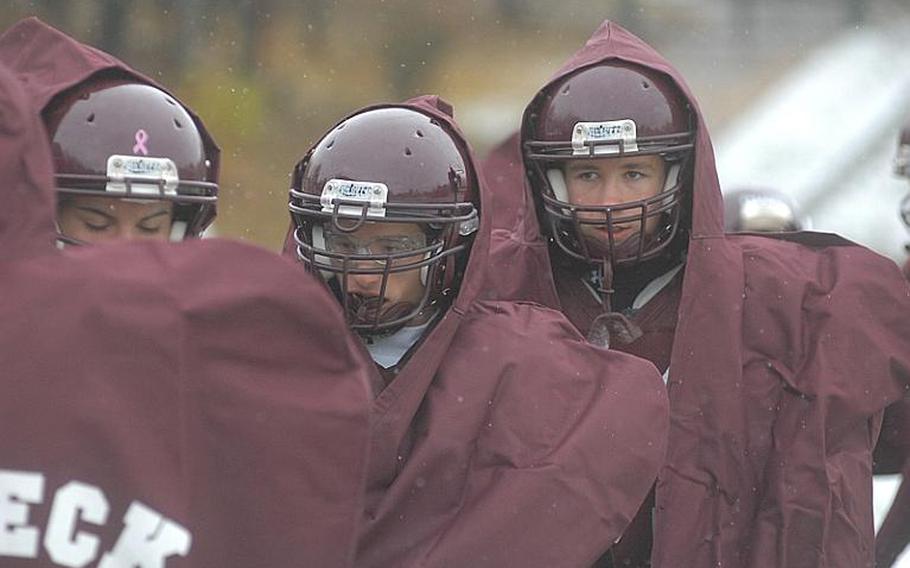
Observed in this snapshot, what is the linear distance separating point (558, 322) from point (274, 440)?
1.31 meters

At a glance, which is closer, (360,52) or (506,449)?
(506,449)

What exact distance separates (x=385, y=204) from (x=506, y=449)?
55 centimetres

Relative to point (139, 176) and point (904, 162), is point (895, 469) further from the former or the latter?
point (139, 176)

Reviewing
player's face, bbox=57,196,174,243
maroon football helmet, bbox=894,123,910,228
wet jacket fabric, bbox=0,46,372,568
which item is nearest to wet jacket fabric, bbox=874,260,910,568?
maroon football helmet, bbox=894,123,910,228

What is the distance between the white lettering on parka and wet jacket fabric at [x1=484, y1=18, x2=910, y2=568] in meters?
1.88

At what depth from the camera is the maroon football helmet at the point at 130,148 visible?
3211 mm

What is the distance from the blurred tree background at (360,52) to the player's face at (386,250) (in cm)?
783

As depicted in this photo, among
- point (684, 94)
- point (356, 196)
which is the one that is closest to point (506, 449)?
point (356, 196)

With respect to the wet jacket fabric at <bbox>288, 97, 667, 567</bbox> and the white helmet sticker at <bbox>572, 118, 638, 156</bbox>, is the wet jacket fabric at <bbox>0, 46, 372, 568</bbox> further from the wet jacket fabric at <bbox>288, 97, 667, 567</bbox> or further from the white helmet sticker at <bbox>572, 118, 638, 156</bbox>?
the white helmet sticker at <bbox>572, 118, 638, 156</bbox>

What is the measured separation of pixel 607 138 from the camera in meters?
3.97

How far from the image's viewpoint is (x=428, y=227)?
339cm

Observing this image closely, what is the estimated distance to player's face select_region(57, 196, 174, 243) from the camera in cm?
322

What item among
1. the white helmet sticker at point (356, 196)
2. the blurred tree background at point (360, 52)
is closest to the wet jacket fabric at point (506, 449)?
the white helmet sticker at point (356, 196)

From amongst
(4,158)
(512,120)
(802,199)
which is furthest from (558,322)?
(802,199)
